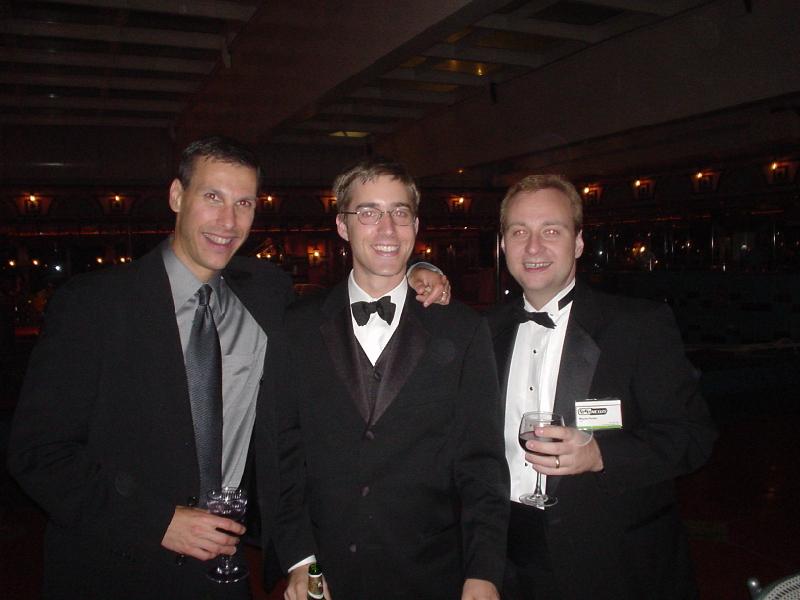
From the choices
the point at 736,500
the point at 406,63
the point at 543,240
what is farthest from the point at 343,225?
the point at 406,63

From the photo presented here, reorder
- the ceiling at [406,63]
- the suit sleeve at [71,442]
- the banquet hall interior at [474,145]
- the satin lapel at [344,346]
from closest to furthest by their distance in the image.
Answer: the suit sleeve at [71,442] → the satin lapel at [344,346] → the banquet hall interior at [474,145] → the ceiling at [406,63]

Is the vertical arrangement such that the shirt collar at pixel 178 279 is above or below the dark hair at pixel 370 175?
below

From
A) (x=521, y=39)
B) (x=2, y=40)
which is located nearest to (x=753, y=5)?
(x=521, y=39)

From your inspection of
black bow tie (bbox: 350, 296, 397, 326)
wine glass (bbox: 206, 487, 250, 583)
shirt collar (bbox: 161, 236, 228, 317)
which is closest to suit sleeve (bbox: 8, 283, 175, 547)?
wine glass (bbox: 206, 487, 250, 583)

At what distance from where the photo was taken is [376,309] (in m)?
1.87

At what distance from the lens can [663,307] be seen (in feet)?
6.50

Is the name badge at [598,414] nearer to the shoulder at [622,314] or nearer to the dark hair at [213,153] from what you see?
the shoulder at [622,314]

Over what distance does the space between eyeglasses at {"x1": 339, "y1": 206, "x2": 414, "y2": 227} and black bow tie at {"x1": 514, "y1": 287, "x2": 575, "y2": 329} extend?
0.55 meters

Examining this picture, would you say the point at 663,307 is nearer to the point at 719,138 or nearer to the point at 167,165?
the point at 719,138

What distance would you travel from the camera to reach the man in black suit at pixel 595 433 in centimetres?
183

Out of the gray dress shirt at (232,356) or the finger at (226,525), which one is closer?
the finger at (226,525)

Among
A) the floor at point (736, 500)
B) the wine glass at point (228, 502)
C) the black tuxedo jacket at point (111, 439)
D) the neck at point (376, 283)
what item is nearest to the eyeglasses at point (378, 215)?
the neck at point (376, 283)

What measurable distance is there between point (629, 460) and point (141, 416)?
153 centimetres

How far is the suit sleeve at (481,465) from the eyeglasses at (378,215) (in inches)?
17.7
